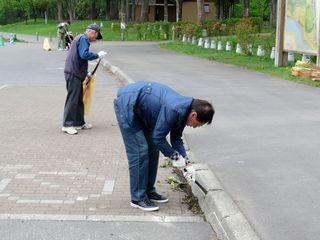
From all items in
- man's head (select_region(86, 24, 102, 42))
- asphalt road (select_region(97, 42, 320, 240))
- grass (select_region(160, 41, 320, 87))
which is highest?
man's head (select_region(86, 24, 102, 42))

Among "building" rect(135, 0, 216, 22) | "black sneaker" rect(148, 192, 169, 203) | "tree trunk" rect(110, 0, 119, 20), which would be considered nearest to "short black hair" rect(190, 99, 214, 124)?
"black sneaker" rect(148, 192, 169, 203)

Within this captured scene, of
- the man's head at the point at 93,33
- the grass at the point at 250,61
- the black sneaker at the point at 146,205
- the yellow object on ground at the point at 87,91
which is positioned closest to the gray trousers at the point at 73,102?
the yellow object on ground at the point at 87,91

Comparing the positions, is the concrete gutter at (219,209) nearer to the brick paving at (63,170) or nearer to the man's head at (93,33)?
the brick paving at (63,170)

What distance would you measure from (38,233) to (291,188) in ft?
8.42

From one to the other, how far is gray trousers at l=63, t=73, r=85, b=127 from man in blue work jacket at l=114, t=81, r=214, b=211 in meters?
3.51

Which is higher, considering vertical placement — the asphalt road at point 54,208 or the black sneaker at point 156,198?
the black sneaker at point 156,198

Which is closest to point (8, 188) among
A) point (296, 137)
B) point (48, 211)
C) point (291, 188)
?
point (48, 211)

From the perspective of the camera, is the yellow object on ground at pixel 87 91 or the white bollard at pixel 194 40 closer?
the yellow object on ground at pixel 87 91

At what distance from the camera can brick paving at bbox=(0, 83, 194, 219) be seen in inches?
193

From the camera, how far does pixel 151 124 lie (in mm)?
4547

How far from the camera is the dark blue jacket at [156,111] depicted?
164 inches

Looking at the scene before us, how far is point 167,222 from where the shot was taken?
4.59 metres

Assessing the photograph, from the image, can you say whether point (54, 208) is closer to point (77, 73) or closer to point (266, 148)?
point (266, 148)

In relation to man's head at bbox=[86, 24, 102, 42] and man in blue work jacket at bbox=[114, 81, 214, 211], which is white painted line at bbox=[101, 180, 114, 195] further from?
man's head at bbox=[86, 24, 102, 42]
